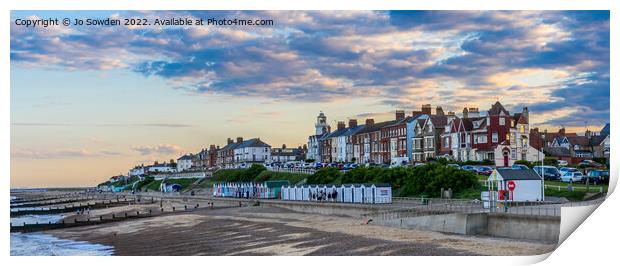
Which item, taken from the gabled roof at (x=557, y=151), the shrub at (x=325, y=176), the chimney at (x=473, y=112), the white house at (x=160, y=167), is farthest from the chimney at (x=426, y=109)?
the white house at (x=160, y=167)

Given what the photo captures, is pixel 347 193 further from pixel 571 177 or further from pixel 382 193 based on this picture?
pixel 571 177

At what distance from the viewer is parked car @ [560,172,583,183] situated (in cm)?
4316

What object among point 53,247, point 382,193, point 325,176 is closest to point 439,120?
point 325,176

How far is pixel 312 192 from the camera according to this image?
55.3m

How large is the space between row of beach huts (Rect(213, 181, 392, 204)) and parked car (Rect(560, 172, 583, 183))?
10.6 meters

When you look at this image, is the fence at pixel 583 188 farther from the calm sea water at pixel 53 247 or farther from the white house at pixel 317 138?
the white house at pixel 317 138

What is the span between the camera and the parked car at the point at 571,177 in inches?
1699

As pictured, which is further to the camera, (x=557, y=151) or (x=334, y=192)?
(x=557, y=151)

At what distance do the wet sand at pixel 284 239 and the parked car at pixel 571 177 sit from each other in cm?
1353

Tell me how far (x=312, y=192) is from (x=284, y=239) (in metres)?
23.5

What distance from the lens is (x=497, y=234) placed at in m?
29.7

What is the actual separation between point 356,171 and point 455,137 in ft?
50.0
